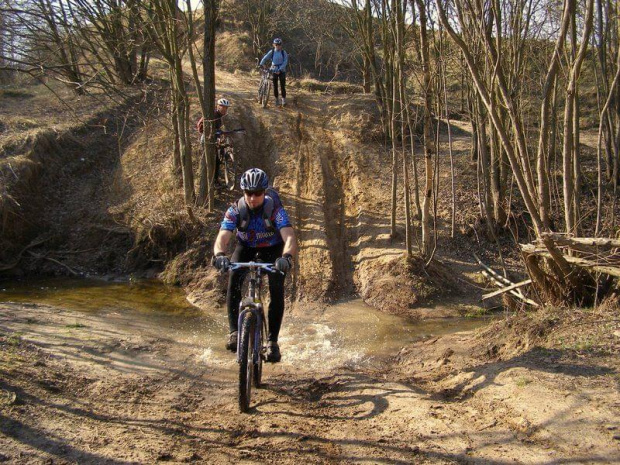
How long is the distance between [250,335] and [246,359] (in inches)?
11.0

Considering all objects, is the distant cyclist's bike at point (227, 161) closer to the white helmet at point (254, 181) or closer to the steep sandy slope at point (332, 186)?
the steep sandy slope at point (332, 186)

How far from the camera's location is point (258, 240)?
18.9ft

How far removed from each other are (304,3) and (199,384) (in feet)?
90.5

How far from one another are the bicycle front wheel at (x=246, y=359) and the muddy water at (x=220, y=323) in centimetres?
153

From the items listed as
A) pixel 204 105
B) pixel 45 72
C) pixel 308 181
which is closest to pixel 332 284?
pixel 308 181

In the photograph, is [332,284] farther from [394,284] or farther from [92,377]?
[92,377]

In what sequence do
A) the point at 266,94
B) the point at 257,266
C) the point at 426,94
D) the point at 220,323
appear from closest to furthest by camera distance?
the point at 257,266 → the point at 220,323 → the point at 426,94 → the point at 266,94

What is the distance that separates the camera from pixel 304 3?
29.1 meters

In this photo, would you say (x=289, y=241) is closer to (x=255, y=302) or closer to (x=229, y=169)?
(x=255, y=302)

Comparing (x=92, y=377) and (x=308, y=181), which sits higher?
(x=308, y=181)

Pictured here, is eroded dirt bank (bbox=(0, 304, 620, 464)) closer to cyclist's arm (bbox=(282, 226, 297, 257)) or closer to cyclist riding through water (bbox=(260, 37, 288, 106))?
cyclist's arm (bbox=(282, 226, 297, 257))

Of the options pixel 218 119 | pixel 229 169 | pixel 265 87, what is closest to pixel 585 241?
pixel 218 119

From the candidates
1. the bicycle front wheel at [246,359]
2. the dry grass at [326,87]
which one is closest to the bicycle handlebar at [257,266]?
the bicycle front wheel at [246,359]

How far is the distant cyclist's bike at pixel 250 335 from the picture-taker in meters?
4.83
